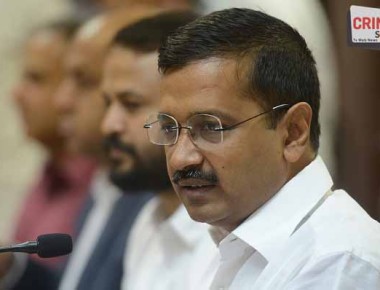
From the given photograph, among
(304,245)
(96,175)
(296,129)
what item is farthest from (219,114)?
(96,175)

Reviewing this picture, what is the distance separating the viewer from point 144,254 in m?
2.01

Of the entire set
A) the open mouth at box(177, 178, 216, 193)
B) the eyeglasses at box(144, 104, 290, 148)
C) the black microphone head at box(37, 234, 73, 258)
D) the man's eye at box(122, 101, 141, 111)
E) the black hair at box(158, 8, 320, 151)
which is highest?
the black hair at box(158, 8, 320, 151)

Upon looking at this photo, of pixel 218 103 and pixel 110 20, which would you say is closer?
pixel 218 103

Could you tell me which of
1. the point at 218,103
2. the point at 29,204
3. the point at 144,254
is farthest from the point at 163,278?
the point at 218,103

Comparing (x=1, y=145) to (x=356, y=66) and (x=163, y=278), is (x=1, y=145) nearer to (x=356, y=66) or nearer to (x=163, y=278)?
(x=163, y=278)

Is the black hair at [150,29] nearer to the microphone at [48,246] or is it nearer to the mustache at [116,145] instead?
the mustache at [116,145]

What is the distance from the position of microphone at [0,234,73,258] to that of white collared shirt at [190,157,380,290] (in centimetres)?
27

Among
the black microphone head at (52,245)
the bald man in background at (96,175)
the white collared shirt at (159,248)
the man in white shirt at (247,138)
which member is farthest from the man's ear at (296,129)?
the bald man in background at (96,175)

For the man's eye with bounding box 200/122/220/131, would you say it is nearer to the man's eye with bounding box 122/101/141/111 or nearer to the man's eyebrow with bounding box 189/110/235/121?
the man's eyebrow with bounding box 189/110/235/121

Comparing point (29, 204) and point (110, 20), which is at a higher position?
point (110, 20)

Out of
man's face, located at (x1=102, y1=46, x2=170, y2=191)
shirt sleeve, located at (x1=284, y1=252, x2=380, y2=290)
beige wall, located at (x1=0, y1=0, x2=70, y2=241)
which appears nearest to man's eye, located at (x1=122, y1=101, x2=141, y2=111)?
man's face, located at (x1=102, y1=46, x2=170, y2=191)

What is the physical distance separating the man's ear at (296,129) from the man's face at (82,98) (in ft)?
2.43

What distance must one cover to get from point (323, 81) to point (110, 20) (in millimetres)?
Answer: 526

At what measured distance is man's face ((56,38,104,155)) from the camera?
6.67 feet
